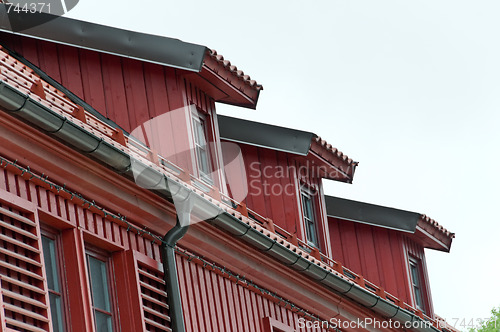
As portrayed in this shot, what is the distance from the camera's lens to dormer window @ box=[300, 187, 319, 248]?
15.1 metres

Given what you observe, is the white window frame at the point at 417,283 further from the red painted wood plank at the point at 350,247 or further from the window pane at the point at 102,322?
the window pane at the point at 102,322

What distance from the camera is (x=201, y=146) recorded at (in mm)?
13094

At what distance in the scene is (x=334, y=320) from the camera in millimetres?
14141

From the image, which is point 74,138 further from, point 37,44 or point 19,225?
point 37,44

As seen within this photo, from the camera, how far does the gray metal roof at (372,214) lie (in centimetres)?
1681

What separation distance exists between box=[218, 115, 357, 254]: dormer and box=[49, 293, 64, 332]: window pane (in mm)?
5042

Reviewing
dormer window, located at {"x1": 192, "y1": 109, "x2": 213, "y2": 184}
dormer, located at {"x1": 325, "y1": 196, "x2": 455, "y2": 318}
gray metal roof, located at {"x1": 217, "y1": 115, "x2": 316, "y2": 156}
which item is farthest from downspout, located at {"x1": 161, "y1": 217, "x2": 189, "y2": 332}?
dormer, located at {"x1": 325, "y1": 196, "x2": 455, "y2": 318}

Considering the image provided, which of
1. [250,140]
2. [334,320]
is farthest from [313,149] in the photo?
[334,320]

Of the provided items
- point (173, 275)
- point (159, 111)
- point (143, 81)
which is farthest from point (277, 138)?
point (173, 275)

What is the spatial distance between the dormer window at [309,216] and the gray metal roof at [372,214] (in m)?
1.24

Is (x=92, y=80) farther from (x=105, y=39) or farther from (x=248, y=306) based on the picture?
(x=248, y=306)

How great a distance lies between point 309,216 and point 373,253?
86.1 inches

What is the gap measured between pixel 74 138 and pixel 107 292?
4.87ft

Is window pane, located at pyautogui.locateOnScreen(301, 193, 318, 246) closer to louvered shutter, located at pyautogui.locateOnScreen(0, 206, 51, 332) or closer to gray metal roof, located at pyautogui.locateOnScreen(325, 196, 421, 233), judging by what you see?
gray metal roof, located at pyautogui.locateOnScreen(325, 196, 421, 233)
